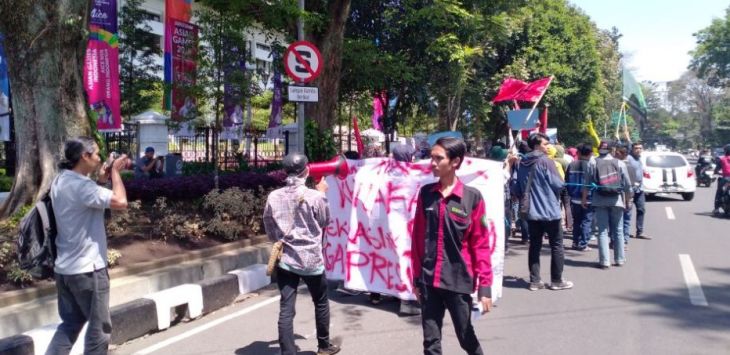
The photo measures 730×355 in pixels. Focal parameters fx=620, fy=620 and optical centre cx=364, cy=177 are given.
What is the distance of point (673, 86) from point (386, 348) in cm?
9979

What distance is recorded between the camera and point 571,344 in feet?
17.1

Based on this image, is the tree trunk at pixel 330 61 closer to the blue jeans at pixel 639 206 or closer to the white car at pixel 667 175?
the blue jeans at pixel 639 206

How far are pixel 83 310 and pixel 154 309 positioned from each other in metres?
1.85

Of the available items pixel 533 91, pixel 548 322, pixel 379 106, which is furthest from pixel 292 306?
pixel 379 106

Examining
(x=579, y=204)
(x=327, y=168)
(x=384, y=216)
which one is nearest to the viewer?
(x=327, y=168)

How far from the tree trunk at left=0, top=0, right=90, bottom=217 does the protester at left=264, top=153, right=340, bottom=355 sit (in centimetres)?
408

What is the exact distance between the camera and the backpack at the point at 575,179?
997 centimetres

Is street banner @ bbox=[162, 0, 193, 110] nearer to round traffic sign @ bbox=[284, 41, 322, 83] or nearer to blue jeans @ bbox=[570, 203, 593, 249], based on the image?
round traffic sign @ bbox=[284, 41, 322, 83]

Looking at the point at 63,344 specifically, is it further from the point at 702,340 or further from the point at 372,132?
the point at 372,132

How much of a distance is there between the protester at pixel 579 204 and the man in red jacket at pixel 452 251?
252 inches

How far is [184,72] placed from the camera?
1082cm

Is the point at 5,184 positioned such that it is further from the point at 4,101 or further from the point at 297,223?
the point at 297,223

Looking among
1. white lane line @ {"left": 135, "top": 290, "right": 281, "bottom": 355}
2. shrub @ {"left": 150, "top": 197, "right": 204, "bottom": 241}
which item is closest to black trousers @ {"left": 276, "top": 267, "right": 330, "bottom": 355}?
white lane line @ {"left": 135, "top": 290, "right": 281, "bottom": 355}

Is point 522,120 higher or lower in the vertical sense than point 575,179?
higher
